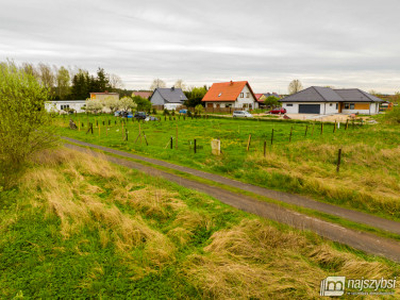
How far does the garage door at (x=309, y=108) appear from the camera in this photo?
51.4 metres

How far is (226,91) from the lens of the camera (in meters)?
63.4

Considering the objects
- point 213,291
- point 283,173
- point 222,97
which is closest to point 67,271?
point 213,291

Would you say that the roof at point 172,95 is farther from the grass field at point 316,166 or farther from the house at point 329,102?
the grass field at point 316,166

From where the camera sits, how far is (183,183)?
13.1 meters

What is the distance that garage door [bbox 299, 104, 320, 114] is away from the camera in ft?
169

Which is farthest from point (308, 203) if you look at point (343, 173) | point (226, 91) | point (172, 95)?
point (172, 95)

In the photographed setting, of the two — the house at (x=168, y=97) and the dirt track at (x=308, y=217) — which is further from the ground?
the house at (x=168, y=97)

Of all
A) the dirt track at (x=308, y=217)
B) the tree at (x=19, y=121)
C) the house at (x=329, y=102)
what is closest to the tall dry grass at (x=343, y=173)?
the dirt track at (x=308, y=217)

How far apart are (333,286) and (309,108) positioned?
51857 millimetres

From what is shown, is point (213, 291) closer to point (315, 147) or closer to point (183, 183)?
point (183, 183)

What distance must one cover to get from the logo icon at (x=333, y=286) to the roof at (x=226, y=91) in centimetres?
5521

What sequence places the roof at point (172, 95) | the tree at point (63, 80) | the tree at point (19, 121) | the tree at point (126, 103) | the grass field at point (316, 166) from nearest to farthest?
the grass field at point (316, 166)
the tree at point (19, 121)
the tree at point (126, 103)
the roof at point (172, 95)
the tree at point (63, 80)

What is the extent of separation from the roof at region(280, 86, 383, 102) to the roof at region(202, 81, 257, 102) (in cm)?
1133

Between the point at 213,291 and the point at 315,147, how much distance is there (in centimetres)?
1473
